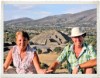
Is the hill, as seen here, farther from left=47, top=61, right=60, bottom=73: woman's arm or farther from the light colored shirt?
left=47, top=61, right=60, bottom=73: woman's arm

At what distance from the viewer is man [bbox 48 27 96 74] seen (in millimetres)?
2768

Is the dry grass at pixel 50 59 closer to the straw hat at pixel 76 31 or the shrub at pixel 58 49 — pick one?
the shrub at pixel 58 49

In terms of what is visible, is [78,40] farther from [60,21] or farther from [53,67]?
[53,67]

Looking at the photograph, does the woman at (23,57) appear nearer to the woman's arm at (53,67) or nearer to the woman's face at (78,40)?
the woman's arm at (53,67)

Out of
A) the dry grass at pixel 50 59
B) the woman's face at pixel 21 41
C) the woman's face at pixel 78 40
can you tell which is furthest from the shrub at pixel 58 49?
the woman's face at pixel 21 41

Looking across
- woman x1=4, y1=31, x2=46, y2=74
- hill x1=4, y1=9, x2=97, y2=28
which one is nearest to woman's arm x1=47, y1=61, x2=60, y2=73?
woman x1=4, y1=31, x2=46, y2=74

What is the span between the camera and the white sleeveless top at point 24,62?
9.15 ft

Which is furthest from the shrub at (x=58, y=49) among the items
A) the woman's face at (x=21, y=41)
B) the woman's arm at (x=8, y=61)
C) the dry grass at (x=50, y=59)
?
the woman's arm at (x=8, y=61)

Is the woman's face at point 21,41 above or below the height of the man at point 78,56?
above

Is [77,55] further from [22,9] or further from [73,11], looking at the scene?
[22,9]

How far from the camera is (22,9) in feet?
9.29

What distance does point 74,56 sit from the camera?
2.79m

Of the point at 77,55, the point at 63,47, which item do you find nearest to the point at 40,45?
the point at 63,47

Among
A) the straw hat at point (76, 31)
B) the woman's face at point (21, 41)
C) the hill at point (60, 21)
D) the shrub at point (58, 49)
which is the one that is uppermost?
the hill at point (60, 21)
